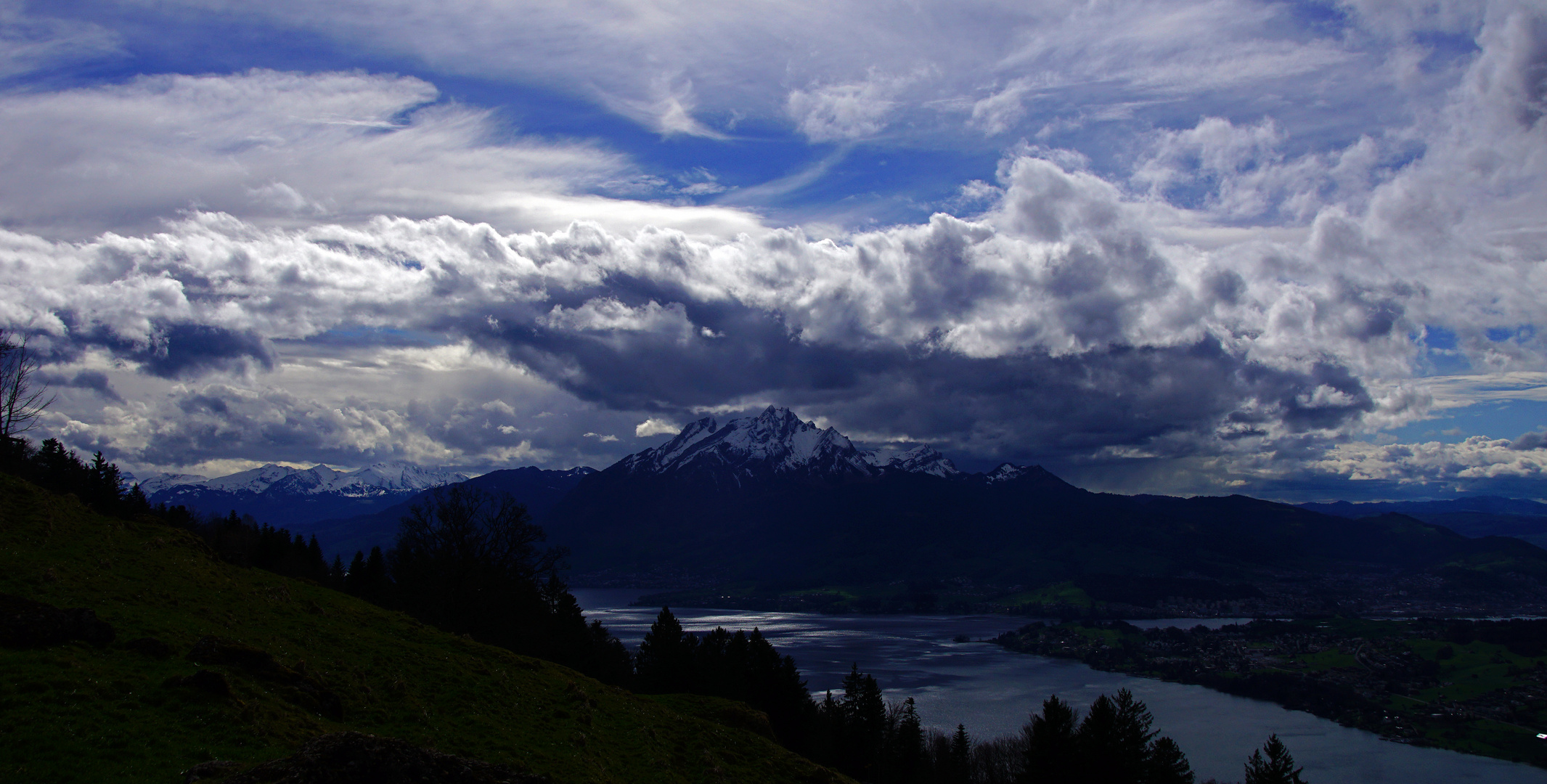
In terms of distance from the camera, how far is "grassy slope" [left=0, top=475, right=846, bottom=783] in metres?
15.1

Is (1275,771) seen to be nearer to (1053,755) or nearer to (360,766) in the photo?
(1053,755)

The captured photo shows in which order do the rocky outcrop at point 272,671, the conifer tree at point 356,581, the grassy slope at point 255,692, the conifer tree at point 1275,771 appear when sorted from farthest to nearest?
the conifer tree at point 356,581 → the conifer tree at point 1275,771 → the rocky outcrop at point 272,671 → the grassy slope at point 255,692

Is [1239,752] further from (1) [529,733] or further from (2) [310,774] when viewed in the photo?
(2) [310,774]

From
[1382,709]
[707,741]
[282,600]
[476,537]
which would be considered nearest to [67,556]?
[282,600]

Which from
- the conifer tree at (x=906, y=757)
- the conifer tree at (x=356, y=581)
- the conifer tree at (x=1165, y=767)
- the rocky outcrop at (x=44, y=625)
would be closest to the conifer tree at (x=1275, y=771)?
the conifer tree at (x=1165, y=767)

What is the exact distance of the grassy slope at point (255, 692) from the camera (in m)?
15.1

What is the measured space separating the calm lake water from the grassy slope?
7807cm

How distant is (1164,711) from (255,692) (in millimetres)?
130969

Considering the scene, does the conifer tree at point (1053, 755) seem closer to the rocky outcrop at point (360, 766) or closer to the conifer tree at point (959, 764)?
the conifer tree at point (959, 764)

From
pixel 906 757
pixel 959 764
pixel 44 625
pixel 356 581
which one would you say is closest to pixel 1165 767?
pixel 906 757

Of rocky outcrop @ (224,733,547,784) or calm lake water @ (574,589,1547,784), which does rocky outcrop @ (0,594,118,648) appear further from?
calm lake water @ (574,589,1547,784)

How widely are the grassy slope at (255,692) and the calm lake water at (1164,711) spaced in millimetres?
78075

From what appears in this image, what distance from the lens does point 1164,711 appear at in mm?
118938

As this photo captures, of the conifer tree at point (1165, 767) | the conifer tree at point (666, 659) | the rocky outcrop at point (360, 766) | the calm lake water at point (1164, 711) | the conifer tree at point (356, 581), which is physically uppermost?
the rocky outcrop at point (360, 766)
